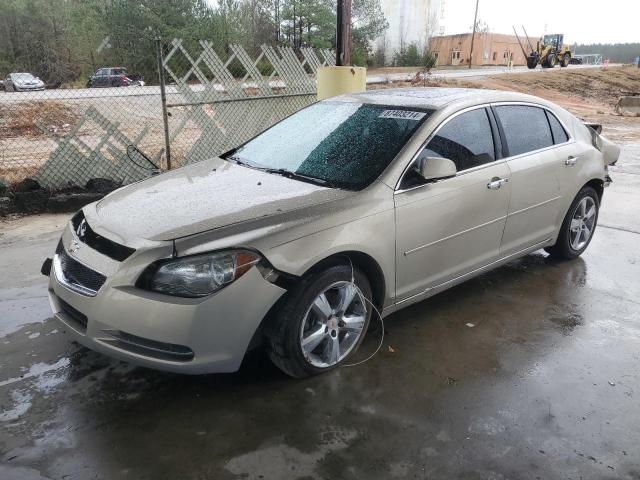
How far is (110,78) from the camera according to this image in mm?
11703

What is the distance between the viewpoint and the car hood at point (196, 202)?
2725mm

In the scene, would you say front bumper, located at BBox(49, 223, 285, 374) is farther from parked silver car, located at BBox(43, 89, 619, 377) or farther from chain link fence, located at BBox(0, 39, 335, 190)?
chain link fence, located at BBox(0, 39, 335, 190)

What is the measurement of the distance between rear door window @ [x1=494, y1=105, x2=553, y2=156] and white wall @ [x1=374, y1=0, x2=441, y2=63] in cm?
5566

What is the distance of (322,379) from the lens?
3014 millimetres

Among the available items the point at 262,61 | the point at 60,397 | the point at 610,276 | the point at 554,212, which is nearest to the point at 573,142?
the point at 554,212

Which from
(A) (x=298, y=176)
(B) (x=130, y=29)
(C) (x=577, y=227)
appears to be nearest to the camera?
(A) (x=298, y=176)

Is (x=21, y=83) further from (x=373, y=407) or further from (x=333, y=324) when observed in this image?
(x=373, y=407)

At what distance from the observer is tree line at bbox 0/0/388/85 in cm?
1413

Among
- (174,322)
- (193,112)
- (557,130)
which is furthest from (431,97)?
(193,112)

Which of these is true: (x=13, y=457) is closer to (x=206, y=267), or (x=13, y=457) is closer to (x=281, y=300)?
(x=206, y=267)

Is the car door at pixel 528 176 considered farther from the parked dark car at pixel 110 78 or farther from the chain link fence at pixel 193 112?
the parked dark car at pixel 110 78

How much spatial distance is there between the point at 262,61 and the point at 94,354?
5.84 meters

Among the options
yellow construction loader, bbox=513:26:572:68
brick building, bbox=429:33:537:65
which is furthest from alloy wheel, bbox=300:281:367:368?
brick building, bbox=429:33:537:65

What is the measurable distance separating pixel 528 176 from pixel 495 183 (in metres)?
0.45
